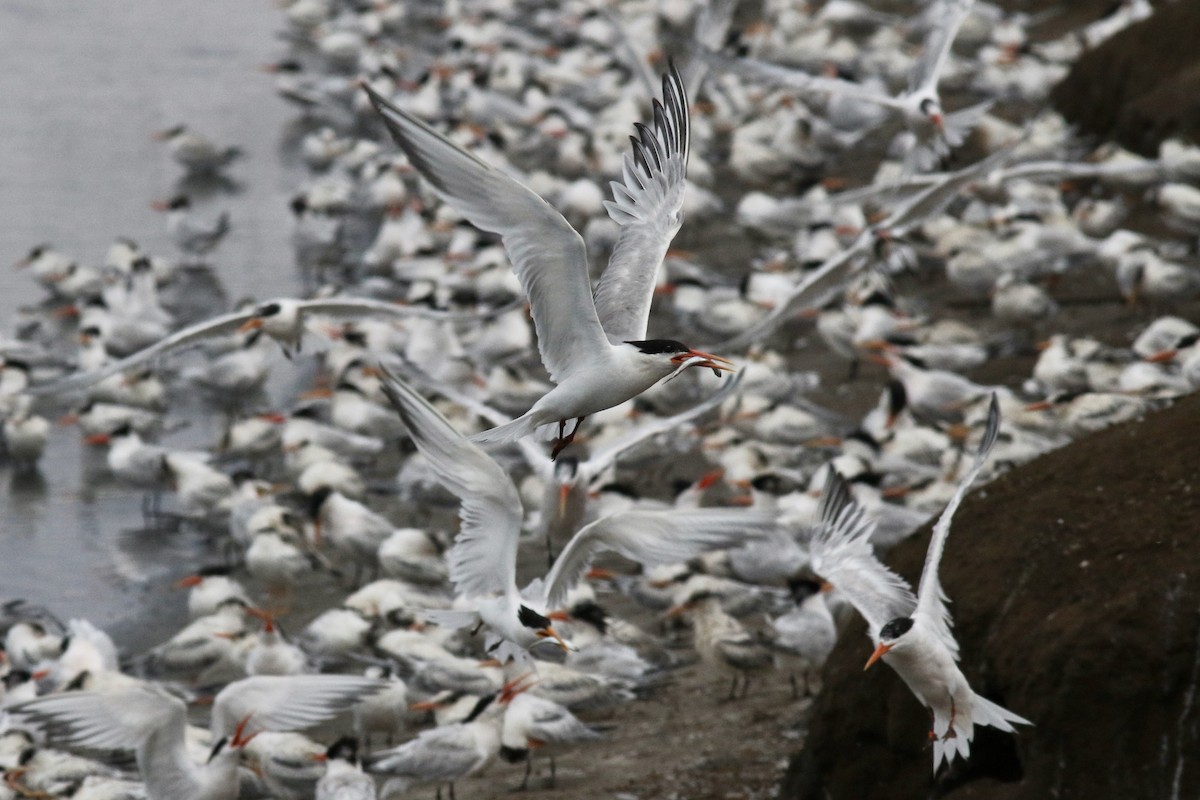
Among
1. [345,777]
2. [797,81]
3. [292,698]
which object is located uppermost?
[797,81]

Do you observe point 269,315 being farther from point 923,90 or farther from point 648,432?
point 923,90

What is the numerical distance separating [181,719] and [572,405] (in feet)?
6.58

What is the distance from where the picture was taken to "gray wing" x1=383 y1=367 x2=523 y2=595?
6.46 meters

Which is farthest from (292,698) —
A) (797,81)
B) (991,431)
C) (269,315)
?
(797,81)

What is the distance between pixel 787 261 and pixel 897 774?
347 inches

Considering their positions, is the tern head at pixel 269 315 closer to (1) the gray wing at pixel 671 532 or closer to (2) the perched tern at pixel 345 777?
(2) the perched tern at pixel 345 777

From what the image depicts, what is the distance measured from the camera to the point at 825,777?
636cm

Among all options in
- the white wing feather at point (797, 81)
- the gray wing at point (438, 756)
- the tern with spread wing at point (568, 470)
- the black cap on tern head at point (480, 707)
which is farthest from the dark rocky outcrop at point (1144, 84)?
the gray wing at point (438, 756)

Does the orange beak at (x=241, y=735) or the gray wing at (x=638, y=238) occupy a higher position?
the gray wing at (x=638, y=238)

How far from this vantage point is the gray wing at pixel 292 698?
6.64 metres

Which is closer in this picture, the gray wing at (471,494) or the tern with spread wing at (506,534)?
the tern with spread wing at (506,534)

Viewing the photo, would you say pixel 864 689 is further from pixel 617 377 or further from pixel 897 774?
pixel 617 377

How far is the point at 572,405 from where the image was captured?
→ 5.73 m

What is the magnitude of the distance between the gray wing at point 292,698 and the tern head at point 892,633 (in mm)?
1975
